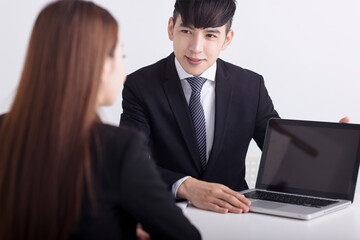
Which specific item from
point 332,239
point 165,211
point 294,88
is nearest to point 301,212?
point 332,239

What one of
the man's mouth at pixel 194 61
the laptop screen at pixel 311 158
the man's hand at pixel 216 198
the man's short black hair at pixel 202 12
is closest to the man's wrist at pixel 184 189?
the man's hand at pixel 216 198

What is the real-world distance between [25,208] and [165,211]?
0.31 m

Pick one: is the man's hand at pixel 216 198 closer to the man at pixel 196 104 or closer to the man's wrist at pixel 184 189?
the man's wrist at pixel 184 189

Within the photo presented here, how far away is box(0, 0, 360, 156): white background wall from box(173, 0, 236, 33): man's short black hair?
64.8 inches

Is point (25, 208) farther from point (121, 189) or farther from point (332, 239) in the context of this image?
point (332, 239)

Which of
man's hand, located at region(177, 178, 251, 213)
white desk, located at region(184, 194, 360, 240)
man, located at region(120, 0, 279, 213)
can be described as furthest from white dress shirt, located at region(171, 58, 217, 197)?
white desk, located at region(184, 194, 360, 240)

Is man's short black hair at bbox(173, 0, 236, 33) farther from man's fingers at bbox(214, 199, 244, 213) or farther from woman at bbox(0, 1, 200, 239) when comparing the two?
woman at bbox(0, 1, 200, 239)

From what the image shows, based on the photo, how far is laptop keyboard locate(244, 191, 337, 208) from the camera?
1.86 meters

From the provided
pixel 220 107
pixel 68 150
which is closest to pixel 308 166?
pixel 220 107

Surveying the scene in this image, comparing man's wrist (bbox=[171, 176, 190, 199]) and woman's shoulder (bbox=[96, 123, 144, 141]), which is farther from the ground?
woman's shoulder (bbox=[96, 123, 144, 141])

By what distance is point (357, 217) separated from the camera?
180 cm

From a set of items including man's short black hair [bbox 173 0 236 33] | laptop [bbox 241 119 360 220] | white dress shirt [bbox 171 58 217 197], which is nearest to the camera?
laptop [bbox 241 119 360 220]

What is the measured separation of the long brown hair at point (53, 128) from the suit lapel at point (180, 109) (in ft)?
3.84

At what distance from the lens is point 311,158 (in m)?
1.99
